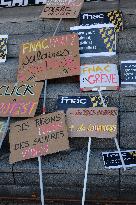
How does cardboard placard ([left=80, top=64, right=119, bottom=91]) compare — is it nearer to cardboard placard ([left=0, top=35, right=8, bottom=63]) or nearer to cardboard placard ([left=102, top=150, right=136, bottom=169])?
cardboard placard ([left=102, top=150, right=136, bottom=169])

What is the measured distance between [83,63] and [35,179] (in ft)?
5.25

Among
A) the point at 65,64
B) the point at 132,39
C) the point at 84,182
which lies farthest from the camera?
the point at 132,39

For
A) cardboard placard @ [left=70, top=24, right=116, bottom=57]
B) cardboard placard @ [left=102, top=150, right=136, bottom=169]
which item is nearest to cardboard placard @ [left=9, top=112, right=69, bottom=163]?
cardboard placard @ [left=102, top=150, right=136, bottom=169]

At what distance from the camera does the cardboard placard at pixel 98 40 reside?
534 centimetres

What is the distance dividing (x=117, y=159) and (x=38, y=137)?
0.86m

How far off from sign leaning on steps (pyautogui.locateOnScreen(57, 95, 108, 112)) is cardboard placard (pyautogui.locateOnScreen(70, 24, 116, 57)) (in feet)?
2.60

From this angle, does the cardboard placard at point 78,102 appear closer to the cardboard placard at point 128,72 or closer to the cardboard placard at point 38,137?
the cardboard placard at point 38,137

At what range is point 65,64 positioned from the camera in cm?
505

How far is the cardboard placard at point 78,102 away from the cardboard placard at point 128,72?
0.34m

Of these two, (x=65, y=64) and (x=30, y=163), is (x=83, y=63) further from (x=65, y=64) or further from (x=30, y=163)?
(x=30, y=163)

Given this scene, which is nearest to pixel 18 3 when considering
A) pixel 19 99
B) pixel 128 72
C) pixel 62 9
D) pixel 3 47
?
pixel 62 9

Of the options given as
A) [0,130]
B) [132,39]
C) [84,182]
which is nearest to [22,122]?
[0,130]

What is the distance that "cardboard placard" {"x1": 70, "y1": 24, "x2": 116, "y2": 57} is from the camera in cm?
534

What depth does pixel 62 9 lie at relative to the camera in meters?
5.75
